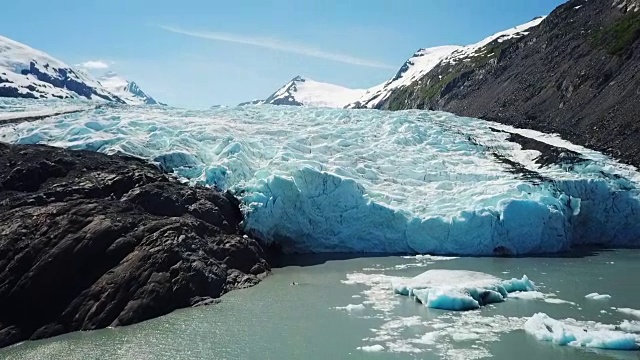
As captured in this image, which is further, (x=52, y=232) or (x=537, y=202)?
(x=537, y=202)

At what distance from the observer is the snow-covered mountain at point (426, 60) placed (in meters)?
85.0

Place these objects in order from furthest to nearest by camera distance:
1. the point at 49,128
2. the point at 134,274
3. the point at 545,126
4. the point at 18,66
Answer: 1. the point at 18,66
2. the point at 545,126
3. the point at 49,128
4. the point at 134,274

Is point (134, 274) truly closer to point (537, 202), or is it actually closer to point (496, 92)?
point (537, 202)

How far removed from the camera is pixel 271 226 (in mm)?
20156

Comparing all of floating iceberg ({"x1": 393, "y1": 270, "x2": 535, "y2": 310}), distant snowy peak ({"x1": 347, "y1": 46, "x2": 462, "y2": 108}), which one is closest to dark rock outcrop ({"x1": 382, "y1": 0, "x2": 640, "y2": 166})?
floating iceberg ({"x1": 393, "y1": 270, "x2": 535, "y2": 310})

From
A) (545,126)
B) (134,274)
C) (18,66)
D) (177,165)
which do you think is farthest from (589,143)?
(18,66)

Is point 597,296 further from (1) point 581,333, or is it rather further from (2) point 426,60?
(2) point 426,60

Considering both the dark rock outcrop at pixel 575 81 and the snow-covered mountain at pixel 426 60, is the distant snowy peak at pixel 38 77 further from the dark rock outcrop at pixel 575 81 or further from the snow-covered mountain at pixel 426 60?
the dark rock outcrop at pixel 575 81

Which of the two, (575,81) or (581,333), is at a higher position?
(575,81)

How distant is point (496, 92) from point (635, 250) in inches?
1174

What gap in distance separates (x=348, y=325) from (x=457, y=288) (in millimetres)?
3225

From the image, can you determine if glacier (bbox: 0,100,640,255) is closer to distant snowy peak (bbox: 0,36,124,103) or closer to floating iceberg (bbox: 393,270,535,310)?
floating iceberg (bbox: 393,270,535,310)

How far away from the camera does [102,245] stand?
14727 millimetres

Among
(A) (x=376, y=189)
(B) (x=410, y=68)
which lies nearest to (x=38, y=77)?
(B) (x=410, y=68)
